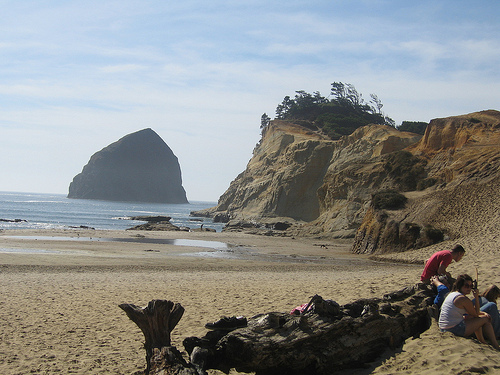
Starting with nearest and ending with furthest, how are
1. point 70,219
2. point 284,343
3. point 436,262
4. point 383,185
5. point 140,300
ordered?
point 284,343 < point 436,262 < point 140,300 < point 383,185 < point 70,219

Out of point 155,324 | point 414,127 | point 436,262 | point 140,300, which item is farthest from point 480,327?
point 414,127

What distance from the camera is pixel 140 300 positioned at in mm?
10750

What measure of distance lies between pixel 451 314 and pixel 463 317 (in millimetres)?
163

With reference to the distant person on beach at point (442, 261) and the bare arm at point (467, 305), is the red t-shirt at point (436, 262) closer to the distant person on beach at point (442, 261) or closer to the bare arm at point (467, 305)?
the distant person on beach at point (442, 261)

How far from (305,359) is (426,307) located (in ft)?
8.88

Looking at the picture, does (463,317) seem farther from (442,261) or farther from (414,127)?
(414,127)

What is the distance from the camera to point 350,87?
113 metres

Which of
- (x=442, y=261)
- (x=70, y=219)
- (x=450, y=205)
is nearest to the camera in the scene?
(x=442, y=261)

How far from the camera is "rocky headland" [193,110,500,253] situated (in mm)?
25750

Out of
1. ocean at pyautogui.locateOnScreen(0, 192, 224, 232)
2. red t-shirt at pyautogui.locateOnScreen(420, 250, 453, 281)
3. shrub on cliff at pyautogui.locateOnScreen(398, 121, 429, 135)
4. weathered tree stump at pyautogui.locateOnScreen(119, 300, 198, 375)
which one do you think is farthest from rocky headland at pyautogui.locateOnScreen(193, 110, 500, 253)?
weathered tree stump at pyautogui.locateOnScreen(119, 300, 198, 375)

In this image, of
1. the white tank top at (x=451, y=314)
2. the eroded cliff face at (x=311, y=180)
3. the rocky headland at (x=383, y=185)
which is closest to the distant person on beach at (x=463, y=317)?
the white tank top at (x=451, y=314)

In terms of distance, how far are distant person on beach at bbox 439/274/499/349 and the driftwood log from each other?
0.87 metres

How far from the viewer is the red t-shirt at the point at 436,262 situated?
27.0ft

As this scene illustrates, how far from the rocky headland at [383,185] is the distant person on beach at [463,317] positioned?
1740 centimetres
